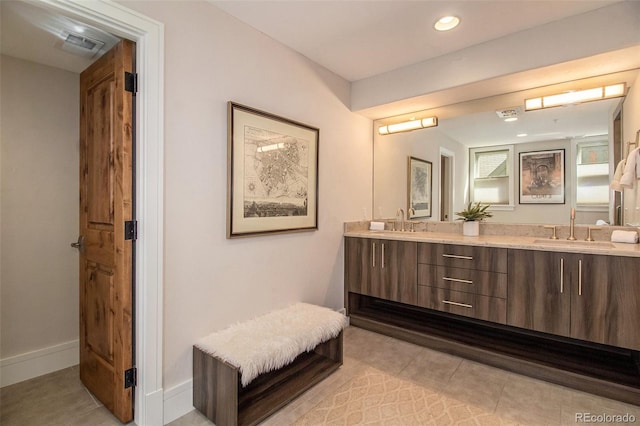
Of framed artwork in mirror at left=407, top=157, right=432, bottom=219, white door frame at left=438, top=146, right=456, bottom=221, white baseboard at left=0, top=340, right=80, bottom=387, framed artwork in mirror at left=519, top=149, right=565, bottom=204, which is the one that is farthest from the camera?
framed artwork in mirror at left=407, top=157, right=432, bottom=219

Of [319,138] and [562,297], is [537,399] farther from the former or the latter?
[319,138]

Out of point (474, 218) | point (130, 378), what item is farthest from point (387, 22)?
point (130, 378)

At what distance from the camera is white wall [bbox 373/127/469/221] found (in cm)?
327

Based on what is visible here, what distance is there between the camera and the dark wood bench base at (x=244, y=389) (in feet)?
5.55

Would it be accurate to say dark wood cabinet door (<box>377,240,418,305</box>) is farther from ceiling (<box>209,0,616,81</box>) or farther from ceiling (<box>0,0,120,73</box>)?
ceiling (<box>0,0,120,73</box>)

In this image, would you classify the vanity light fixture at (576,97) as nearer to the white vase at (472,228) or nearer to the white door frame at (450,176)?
the white door frame at (450,176)

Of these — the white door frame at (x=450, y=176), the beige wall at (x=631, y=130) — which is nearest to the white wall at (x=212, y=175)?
the white door frame at (x=450, y=176)

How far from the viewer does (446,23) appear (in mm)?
2262

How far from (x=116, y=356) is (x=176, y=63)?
1.78 m

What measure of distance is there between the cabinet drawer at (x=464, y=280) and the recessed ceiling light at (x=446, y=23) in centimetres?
191

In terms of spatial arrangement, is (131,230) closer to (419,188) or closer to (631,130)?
(419,188)

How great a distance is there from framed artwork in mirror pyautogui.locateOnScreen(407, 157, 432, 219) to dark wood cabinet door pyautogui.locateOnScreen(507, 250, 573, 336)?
1233mm

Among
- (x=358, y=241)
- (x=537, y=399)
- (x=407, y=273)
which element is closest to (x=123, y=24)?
(x=358, y=241)

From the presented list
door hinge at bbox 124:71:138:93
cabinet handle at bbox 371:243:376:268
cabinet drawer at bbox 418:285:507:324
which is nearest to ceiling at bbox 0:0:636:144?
door hinge at bbox 124:71:138:93
